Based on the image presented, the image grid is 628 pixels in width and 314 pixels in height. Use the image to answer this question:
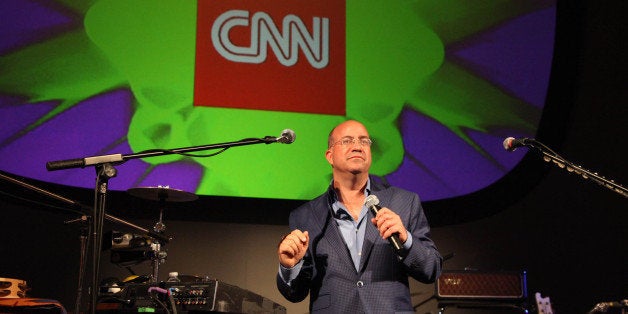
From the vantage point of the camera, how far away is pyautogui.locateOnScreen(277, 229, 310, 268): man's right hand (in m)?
2.46

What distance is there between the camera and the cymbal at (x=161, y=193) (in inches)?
151

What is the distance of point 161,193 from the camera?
3900 mm

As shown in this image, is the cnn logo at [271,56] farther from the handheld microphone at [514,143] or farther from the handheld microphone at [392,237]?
the handheld microphone at [392,237]

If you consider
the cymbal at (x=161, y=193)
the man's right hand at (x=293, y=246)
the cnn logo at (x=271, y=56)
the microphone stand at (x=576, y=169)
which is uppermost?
the cnn logo at (x=271, y=56)

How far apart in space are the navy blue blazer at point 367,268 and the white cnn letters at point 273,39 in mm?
2007

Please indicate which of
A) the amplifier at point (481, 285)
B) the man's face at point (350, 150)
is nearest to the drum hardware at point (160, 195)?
the man's face at point (350, 150)

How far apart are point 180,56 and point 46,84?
0.88 metres

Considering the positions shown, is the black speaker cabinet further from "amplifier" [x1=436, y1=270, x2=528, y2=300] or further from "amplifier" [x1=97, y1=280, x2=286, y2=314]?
"amplifier" [x1=97, y1=280, x2=286, y2=314]

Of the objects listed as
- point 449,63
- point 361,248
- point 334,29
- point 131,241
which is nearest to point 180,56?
point 334,29

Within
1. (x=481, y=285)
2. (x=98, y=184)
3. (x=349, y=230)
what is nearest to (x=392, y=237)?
(x=349, y=230)

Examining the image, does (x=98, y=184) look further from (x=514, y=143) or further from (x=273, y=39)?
(x=273, y=39)

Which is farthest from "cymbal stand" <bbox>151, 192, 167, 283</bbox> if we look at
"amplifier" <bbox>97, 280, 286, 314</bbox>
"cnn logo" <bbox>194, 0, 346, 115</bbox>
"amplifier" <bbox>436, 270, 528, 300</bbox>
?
"amplifier" <bbox>436, 270, 528, 300</bbox>

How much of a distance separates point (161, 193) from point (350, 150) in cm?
147

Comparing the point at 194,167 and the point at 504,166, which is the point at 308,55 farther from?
the point at 504,166
